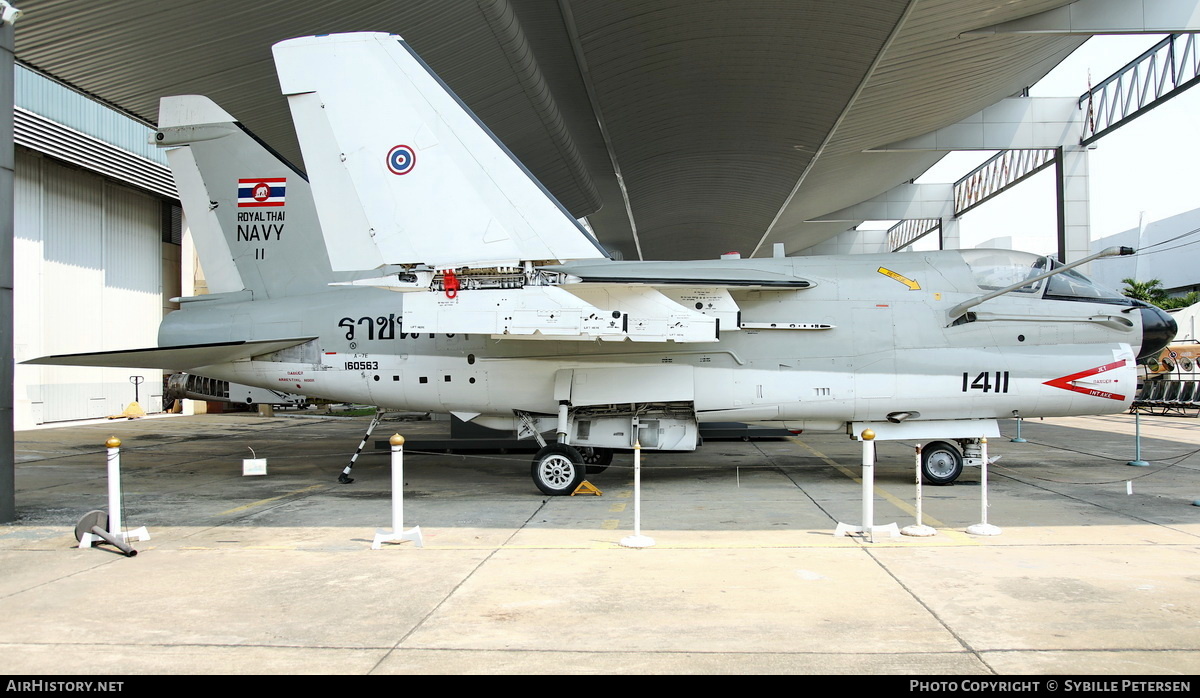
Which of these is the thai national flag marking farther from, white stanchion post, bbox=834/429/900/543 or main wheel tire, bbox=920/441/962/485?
main wheel tire, bbox=920/441/962/485

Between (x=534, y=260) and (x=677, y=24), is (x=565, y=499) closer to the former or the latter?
(x=534, y=260)

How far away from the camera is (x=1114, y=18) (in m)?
16.8

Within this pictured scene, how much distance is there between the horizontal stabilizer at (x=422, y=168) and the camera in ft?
33.1

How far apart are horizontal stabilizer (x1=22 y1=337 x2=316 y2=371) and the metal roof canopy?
4941mm

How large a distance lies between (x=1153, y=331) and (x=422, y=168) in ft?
34.8

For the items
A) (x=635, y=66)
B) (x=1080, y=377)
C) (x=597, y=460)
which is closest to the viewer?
(x=1080, y=377)

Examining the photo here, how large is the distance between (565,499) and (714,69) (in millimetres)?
11999

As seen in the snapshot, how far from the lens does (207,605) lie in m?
5.87

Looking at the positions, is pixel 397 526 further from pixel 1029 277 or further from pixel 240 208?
pixel 1029 277

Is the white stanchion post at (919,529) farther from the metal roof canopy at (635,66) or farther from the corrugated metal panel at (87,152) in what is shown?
the corrugated metal panel at (87,152)

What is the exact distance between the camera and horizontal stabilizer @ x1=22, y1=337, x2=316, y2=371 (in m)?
11.2

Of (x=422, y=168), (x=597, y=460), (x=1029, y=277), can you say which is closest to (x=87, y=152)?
(x=422, y=168)

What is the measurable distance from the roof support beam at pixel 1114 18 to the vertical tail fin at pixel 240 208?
14.1 meters
